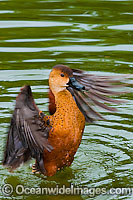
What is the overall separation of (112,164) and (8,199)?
136 centimetres

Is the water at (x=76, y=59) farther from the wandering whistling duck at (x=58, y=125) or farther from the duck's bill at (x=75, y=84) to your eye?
the duck's bill at (x=75, y=84)

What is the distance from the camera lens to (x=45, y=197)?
5.94 meters

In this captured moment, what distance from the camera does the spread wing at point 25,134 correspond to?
5.36 meters

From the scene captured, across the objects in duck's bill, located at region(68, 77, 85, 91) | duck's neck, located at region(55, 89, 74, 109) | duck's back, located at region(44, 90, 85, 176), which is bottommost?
duck's back, located at region(44, 90, 85, 176)

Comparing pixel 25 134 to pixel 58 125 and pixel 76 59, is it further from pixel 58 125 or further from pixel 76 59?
pixel 76 59

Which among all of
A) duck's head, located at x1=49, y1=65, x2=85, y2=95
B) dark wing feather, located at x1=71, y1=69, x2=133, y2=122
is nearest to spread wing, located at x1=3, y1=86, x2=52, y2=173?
duck's head, located at x1=49, y1=65, x2=85, y2=95

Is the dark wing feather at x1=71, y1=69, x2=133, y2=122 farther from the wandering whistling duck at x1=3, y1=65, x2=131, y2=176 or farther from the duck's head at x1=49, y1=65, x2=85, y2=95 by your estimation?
the duck's head at x1=49, y1=65, x2=85, y2=95

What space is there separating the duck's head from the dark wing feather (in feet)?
0.65

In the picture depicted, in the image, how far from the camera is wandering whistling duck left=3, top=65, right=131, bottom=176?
5.55m

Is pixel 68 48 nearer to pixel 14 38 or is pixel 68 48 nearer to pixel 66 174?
pixel 14 38

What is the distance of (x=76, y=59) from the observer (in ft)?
32.4

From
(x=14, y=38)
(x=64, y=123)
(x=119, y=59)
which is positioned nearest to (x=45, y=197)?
(x=64, y=123)

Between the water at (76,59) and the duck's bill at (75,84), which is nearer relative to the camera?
the duck's bill at (75,84)

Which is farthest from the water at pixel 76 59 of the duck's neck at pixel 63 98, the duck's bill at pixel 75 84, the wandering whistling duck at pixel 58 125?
the duck's neck at pixel 63 98
